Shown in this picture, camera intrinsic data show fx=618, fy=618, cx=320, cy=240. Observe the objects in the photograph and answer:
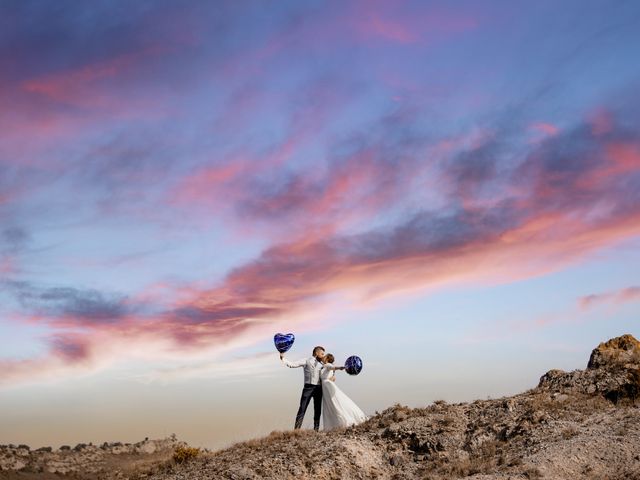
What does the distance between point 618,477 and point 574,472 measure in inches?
46.9

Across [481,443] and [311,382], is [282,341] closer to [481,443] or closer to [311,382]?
[311,382]

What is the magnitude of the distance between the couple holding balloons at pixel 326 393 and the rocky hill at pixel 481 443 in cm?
75

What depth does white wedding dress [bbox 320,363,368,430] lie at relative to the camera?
81.6 feet

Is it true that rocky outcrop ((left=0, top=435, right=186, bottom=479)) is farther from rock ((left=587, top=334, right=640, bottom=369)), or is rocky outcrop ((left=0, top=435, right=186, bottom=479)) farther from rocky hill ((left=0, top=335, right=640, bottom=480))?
rock ((left=587, top=334, right=640, bottom=369))

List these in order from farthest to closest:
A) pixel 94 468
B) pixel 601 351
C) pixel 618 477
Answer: pixel 94 468, pixel 601 351, pixel 618 477

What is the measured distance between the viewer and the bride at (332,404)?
81.6ft

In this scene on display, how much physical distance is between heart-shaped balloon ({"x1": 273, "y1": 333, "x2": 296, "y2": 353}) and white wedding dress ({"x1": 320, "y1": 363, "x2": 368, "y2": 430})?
1.81 meters

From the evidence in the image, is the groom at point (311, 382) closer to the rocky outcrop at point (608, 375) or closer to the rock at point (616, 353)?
the rocky outcrop at point (608, 375)

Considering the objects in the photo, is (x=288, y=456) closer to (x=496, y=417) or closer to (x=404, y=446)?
(x=404, y=446)

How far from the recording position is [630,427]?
20703 mm

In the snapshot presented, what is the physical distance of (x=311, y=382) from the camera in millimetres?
24875

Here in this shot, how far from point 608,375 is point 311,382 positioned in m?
12.1

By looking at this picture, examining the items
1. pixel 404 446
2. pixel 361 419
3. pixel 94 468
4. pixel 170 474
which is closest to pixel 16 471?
pixel 94 468

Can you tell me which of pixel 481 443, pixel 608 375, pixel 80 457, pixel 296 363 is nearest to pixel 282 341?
pixel 296 363
